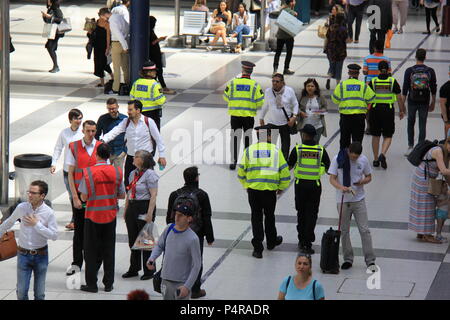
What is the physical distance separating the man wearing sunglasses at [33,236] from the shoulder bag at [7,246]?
290 millimetres

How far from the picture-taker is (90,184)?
39.0 ft

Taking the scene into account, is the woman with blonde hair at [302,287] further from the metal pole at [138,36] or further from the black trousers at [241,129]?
the metal pole at [138,36]

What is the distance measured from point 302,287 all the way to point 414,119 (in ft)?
31.7

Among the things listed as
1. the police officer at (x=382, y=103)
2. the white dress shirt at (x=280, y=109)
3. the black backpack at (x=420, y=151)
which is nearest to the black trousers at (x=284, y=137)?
the white dress shirt at (x=280, y=109)

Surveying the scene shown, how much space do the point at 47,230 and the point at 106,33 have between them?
1336 centimetres

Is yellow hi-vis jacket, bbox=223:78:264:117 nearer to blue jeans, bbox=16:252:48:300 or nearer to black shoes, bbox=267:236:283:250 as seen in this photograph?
black shoes, bbox=267:236:283:250

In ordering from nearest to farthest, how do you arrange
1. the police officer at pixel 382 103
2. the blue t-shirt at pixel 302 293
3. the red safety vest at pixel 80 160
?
1. the blue t-shirt at pixel 302 293
2. the red safety vest at pixel 80 160
3. the police officer at pixel 382 103

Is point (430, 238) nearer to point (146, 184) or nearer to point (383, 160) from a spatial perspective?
point (383, 160)

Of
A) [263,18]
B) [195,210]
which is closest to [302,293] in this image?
[195,210]

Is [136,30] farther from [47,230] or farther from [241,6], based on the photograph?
[47,230]

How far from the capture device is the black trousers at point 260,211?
13305mm

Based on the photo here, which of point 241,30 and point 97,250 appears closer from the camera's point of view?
point 97,250

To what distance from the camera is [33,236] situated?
1095 cm

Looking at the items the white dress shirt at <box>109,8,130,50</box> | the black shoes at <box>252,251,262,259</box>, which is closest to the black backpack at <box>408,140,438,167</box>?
the black shoes at <box>252,251,262,259</box>
